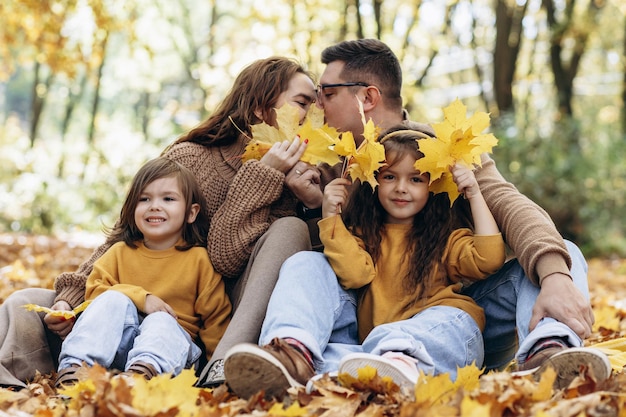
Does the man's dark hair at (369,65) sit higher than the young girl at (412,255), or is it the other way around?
the man's dark hair at (369,65)

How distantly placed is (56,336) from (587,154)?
30.5 ft

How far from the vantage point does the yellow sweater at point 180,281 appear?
3002 millimetres

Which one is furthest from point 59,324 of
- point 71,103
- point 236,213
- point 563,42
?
point 71,103

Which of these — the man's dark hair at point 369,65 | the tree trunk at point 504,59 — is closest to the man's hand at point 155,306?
the man's dark hair at point 369,65

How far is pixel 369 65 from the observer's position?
379 centimetres

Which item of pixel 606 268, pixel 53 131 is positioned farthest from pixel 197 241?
pixel 53 131

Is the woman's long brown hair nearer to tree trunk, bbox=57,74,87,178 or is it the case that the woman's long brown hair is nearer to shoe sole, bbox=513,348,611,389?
shoe sole, bbox=513,348,611,389

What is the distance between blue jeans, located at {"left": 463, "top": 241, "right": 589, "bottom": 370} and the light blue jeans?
1.16m

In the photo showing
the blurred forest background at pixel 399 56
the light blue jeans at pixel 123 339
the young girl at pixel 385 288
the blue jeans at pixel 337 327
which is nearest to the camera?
the young girl at pixel 385 288

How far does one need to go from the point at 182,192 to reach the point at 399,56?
10.0 m

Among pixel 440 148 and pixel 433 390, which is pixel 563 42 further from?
pixel 433 390

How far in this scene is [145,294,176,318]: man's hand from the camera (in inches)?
112

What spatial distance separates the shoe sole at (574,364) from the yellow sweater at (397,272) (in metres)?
0.58

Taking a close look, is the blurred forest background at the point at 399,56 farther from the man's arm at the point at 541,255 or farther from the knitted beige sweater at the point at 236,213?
the man's arm at the point at 541,255
